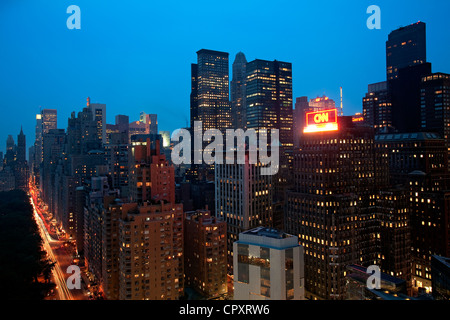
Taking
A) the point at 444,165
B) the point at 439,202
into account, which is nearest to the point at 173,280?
the point at 439,202

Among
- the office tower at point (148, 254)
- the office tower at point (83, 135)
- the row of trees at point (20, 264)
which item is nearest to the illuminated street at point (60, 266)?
the row of trees at point (20, 264)

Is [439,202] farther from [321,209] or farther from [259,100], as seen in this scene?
[259,100]

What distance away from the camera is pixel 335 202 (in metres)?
61.7

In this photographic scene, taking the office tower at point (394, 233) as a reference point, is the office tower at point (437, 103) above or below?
above

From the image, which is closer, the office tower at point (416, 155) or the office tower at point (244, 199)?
the office tower at point (244, 199)

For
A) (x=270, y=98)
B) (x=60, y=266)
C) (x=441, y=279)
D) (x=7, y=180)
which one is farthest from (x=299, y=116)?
(x=7, y=180)

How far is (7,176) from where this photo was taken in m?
182

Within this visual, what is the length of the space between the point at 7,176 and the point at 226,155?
521ft

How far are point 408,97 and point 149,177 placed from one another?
101 metres

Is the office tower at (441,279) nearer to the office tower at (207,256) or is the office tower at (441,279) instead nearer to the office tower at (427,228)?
the office tower at (427,228)

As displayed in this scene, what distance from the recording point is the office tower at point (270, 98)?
168 meters

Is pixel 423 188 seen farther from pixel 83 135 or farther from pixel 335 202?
pixel 83 135

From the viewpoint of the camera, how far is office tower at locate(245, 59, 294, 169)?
6604 inches

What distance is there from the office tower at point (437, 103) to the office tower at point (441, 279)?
77.2 m
